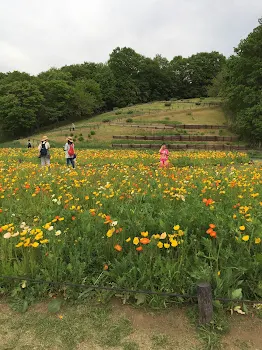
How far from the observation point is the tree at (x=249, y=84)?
3922cm

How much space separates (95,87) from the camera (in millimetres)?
85438

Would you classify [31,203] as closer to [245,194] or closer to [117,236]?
[117,236]

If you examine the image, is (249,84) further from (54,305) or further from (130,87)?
(130,87)

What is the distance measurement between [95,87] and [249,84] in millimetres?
52881

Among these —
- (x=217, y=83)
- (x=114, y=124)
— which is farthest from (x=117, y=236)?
(x=217, y=83)

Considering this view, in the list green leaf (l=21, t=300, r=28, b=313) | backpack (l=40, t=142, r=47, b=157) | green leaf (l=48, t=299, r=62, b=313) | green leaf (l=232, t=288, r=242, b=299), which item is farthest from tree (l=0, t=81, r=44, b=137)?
green leaf (l=232, t=288, r=242, b=299)

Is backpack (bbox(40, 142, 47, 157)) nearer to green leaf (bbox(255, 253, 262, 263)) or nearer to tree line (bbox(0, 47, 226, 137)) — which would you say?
green leaf (bbox(255, 253, 262, 263))

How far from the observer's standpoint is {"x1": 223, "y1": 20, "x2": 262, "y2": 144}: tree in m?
39.2

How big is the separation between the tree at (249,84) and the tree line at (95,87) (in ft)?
135

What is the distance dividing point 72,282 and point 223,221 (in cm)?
234

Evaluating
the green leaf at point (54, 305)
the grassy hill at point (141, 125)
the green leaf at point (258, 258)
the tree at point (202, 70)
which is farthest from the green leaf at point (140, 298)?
the tree at point (202, 70)

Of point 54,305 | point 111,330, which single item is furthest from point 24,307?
point 111,330

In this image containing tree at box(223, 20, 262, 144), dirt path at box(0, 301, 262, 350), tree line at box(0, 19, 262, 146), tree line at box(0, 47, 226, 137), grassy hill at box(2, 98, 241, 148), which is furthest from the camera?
tree line at box(0, 47, 226, 137)

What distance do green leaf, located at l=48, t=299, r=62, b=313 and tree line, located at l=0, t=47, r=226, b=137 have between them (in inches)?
2498
